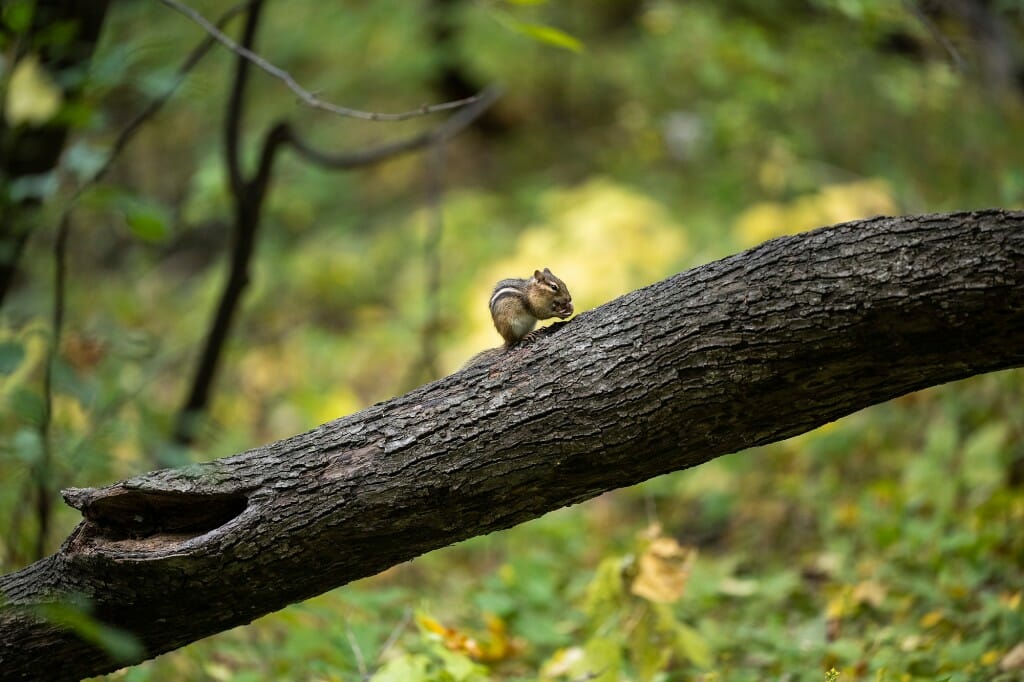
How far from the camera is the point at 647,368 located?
2359 mm

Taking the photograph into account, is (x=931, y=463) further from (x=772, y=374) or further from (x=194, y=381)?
(x=194, y=381)

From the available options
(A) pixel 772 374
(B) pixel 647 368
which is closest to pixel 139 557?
(B) pixel 647 368

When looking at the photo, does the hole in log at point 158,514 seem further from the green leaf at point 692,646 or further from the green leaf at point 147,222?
the green leaf at point 692,646

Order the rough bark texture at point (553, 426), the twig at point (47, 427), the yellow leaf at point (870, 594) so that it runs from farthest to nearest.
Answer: the yellow leaf at point (870, 594)
the twig at point (47, 427)
the rough bark texture at point (553, 426)

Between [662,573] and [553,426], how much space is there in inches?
49.8

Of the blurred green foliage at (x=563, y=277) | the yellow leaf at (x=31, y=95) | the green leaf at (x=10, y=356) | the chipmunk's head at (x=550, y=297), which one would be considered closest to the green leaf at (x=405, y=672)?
the blurred green foliage at (x=563, y=277)

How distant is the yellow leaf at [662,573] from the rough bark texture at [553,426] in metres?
0.98

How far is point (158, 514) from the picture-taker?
2.71 metres

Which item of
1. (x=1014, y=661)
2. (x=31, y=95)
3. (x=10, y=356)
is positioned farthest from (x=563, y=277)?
(x=10, y=356)

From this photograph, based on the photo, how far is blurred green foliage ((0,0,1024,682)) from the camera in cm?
362

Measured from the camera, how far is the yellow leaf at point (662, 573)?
3.35 m

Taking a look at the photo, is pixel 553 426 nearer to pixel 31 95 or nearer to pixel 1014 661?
pixel 1014 661

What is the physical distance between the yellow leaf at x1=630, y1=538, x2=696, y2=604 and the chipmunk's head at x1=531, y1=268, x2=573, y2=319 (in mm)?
947

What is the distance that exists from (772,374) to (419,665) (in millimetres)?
1432
